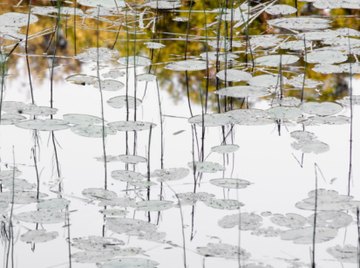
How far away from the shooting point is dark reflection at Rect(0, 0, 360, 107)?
313 cm

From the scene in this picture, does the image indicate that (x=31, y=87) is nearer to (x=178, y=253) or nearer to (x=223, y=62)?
(x=223, y=62)

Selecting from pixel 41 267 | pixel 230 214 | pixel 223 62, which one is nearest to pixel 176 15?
pixel 223 62

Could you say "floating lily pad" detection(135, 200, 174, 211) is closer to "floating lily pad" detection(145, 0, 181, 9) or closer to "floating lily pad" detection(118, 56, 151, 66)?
"floating lily pad" detection(118, 56, 151, 66)

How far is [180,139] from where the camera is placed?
260 cm

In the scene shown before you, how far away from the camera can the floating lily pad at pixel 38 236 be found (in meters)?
1.89

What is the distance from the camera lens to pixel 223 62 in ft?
10.7

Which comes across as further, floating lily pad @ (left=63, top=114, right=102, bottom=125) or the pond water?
floating lily pad @ (left=63, top=114, right=102, bottom=125)

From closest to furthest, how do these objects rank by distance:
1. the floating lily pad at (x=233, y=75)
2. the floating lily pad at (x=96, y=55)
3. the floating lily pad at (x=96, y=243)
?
1. the floating lily pad at (x=96, y=243)
2. the floating lily pad at (x=233, y=75)
3. the floating lily pad at (x=96, y=55)

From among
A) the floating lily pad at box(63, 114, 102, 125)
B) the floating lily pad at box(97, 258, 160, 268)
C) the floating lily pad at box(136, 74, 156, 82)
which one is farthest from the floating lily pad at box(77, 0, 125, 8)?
the floating lily pad at box(97, 258, 160, 268)

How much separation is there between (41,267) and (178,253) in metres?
0.31

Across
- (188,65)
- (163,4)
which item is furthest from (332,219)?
(163,4)

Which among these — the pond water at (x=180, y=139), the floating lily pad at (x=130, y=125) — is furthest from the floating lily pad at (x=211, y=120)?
the floating lily pad at (x=130, y=125)

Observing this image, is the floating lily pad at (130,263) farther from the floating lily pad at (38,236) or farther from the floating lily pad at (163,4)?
the floating lily pad at (163,4)

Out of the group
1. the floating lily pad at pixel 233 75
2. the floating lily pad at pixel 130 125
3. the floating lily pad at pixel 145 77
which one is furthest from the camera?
the floating lily pad at pixel 145 77
